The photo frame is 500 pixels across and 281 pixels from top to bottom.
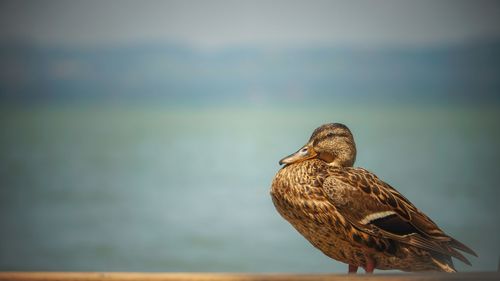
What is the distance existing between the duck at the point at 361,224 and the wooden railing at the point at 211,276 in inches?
11.9

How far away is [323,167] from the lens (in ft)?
5.09

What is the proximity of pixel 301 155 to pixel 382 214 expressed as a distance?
0.78 feet

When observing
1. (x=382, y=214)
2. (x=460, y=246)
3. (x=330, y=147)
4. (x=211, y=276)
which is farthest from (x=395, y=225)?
(x=211, y=276)

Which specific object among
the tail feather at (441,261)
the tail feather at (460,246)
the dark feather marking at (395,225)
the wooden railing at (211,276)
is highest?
the dark feather marking at (395,225)

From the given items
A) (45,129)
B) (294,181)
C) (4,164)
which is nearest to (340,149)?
(294,181)

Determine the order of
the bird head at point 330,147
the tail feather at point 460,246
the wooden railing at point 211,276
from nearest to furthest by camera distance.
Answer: the wooden railing at point 211,276 < the tail feather at point 460,246 < the bird head at point 330,147

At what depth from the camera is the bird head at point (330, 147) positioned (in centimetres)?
154

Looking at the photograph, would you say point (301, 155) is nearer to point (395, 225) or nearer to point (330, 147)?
point (330, 147)

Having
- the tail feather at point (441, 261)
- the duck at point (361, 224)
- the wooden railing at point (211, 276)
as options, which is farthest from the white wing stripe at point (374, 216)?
the wooden railing at point (211, 276)

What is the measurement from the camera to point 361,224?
56.4 inches

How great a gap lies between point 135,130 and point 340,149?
6220 mm

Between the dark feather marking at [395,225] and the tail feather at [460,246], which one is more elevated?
the dark feather marking at [395,225]

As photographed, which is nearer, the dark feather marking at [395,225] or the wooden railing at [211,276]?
the wooden railing at [211,276]

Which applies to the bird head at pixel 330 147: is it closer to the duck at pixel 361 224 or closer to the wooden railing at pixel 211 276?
the duck at pixel 361 224
